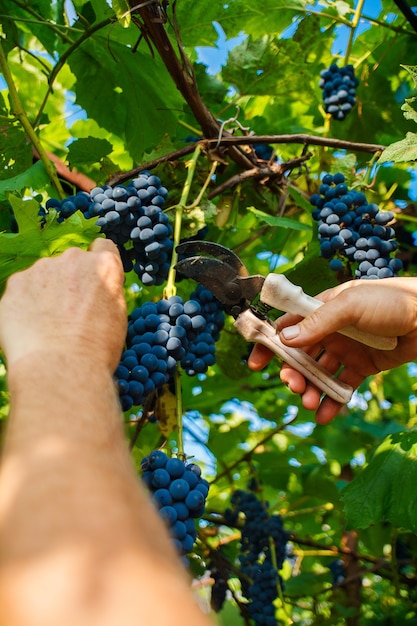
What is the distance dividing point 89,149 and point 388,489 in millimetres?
1286

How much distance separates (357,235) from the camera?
175 cm

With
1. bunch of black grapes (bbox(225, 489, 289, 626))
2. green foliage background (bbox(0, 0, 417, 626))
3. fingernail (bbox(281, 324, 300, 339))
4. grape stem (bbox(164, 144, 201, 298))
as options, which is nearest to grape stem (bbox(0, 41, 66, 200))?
green foliage background (bbox(0, 0, 417, 626))

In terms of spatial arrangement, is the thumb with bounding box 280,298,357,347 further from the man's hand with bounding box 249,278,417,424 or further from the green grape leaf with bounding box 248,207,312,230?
the green grape leaf with bounding box 248,207,312,230

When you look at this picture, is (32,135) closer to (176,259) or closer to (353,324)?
(176,259)

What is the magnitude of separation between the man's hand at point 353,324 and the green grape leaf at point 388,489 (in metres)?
0.39

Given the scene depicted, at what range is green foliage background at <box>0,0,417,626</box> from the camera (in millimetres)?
1804

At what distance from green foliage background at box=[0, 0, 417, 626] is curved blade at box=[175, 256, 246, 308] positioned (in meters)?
0.25

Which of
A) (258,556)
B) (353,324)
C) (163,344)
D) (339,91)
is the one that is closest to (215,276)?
(163,344)

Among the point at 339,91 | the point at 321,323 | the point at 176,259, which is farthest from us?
the point at 339,91

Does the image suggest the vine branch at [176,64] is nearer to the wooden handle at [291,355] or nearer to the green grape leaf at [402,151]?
the green grape leaf at [402,151]

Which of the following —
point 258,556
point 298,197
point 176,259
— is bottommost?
point 258,556

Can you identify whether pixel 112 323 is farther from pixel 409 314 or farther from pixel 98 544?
pixel 409 314

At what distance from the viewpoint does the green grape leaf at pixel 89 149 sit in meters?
1.82

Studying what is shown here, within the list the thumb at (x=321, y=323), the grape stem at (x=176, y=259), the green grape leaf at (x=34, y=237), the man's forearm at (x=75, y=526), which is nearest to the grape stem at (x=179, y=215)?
the grape stem at (x=176, y=259)
